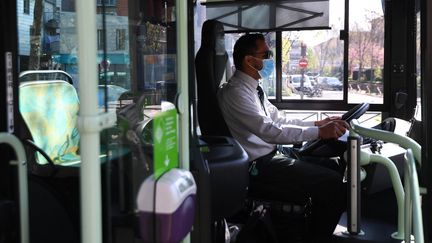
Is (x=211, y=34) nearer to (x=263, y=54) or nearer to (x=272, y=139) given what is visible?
(x=263, y=54)

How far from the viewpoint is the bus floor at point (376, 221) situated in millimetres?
2268

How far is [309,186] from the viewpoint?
2529 mm

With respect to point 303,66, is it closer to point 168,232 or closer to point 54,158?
point 54,158

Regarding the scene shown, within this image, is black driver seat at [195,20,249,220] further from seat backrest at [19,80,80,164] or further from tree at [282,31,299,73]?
tree at [282,31,299,73]

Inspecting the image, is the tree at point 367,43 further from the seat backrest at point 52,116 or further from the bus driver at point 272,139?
the seat backrest at point 52,116

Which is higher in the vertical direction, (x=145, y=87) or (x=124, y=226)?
(x=145, y=87)

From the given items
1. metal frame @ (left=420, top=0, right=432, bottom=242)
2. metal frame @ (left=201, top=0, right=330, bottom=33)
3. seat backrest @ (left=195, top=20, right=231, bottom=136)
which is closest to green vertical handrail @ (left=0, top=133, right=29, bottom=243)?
metal frame @ (left=420, top=0, right=432, bottom=242)

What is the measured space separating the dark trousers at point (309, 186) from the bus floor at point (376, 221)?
91 mm

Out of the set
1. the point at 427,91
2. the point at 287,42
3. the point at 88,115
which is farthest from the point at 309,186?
the point at 88,115

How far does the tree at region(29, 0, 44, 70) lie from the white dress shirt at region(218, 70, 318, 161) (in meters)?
1.03

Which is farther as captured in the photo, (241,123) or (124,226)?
(241,123)

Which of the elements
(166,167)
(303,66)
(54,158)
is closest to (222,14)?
(303,66)

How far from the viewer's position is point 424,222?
5.68 ft

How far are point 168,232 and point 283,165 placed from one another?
5.11ft
